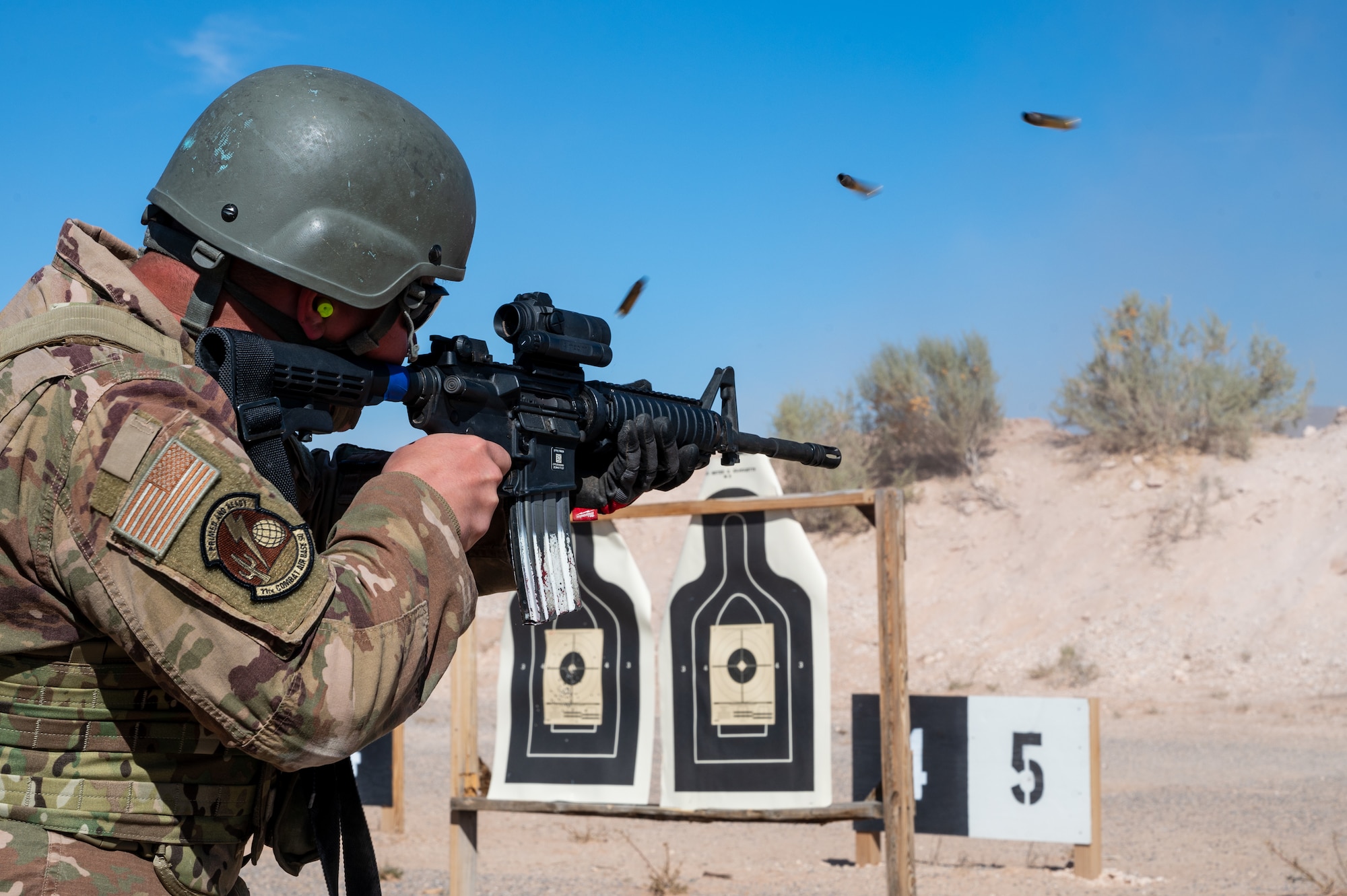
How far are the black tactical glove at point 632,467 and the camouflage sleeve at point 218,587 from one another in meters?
1.10

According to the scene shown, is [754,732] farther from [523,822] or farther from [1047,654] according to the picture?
[1047,654]

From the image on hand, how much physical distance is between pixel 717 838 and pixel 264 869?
2.89 meters

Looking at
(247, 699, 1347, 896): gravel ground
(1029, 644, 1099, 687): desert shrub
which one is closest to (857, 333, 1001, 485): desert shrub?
(1029, 644, 1099, 687): desert shrub

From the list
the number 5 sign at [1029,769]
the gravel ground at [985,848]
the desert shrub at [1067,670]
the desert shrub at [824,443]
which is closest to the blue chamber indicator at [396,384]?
the gravel ground at [985,848]

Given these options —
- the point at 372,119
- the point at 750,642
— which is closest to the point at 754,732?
the point at 750,642

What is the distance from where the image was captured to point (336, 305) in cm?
192

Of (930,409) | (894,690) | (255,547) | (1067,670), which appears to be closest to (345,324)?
(255,547)

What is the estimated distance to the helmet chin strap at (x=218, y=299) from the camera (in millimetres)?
1758

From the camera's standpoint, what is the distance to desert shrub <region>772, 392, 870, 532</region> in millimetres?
19266

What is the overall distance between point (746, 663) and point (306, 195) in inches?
169

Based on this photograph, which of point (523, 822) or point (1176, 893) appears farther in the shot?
point (523, 822)

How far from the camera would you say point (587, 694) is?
19.8 ft

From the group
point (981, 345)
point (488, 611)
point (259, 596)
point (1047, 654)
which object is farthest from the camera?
point (488, 611)

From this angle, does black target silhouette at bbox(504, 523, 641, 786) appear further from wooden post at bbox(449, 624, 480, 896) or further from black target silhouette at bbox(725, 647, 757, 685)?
black target silhouette at bbox(725, 647, 757, 685)
